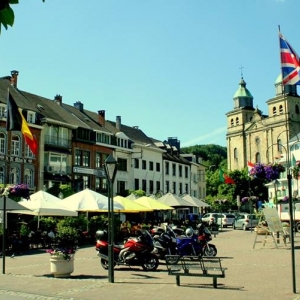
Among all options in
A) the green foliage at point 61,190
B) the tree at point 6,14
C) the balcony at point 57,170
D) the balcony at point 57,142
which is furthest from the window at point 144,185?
the tree at point 6,14

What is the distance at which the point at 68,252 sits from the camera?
46.1 feet

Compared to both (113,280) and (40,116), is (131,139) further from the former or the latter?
(113,280)

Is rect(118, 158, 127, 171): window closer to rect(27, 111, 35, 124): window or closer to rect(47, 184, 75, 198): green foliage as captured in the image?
rect(47, 184, 75, 198): green foliage

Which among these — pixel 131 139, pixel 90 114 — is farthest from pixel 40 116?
pixel 131 139

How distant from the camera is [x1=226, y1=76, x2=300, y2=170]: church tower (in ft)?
333

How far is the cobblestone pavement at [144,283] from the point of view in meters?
10.7

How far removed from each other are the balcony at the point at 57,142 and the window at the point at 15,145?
11.3 ft

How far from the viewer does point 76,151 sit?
163 ft

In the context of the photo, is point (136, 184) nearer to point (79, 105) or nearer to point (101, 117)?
point (101, 117)

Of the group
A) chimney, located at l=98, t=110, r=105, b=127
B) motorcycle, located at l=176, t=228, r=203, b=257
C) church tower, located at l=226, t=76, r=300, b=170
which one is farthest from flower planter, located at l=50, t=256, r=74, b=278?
church tower, located at l=226, t=76, r=300, b=170

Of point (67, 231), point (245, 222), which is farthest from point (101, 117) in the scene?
point (67, 231)

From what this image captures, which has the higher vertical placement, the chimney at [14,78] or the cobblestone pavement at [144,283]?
the chimney at [14,78]

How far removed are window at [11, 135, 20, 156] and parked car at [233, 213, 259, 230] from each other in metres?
21.5

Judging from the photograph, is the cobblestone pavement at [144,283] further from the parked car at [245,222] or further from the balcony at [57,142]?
the balcony at [57,142]
